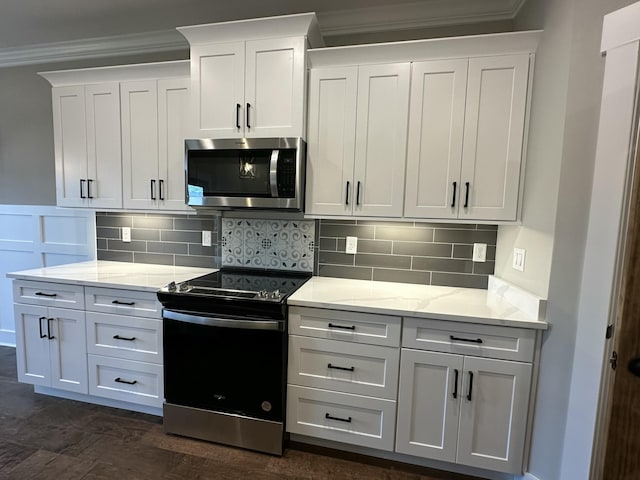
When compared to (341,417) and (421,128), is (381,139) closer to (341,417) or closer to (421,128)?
(421,128)

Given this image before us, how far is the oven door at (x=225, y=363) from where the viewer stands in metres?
1.78

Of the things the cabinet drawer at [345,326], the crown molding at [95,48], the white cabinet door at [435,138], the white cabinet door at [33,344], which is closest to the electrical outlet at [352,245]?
the white cabinet door at [435,138]

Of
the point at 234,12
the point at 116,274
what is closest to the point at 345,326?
the point at 116,274

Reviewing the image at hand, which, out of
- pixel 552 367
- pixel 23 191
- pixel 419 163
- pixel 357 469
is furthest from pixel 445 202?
pixel 23 191

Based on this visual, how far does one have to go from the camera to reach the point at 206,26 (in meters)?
1.93

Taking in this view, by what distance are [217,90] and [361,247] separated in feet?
4.63

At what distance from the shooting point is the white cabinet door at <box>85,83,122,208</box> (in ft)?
7.61

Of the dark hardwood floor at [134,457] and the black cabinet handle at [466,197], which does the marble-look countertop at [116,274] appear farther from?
the black cabinet handle at [466,197]

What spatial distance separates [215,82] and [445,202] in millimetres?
1607

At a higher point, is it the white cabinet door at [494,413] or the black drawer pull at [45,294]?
the black drawer pull at [45,294]

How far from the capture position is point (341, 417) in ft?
5.89

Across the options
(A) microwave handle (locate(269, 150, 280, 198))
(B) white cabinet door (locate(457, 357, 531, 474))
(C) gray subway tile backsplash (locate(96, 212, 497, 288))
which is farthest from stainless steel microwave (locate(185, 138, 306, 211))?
(B) white cabinet door (locate(457, 357, 531, 474))

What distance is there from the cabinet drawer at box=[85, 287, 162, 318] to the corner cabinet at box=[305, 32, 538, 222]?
118 centimetres

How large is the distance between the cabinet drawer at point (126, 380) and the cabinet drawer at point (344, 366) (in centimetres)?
93
